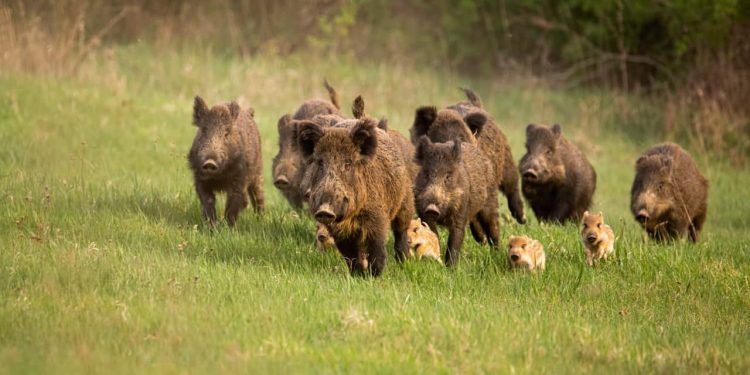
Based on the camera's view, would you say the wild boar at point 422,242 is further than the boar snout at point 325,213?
Yes

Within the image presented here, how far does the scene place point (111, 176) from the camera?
13.2 m

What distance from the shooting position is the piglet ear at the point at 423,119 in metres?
11.0

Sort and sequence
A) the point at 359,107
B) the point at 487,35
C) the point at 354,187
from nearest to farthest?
the point at 354,187 → the point at 359,107 → the point at 487,35

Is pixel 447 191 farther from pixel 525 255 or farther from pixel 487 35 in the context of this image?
pixel 487 35

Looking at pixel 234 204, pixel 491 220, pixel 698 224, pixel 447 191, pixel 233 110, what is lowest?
pixel 698 224

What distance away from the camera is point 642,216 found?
1197 cm

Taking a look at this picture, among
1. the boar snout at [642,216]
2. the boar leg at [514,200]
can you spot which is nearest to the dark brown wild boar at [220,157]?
the boar leg at [514,200]

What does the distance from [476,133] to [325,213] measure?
3.75 meters

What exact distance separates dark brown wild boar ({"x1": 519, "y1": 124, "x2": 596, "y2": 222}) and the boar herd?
2cm

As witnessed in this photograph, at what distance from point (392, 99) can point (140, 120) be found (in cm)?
701

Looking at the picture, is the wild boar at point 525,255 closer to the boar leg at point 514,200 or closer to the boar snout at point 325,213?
the boar snout at point 325,213

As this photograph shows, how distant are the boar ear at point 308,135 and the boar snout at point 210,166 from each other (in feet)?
7.80

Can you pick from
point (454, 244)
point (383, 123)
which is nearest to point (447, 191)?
point (454, 244)

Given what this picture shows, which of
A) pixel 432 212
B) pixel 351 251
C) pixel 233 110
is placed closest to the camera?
pixel 351 251
